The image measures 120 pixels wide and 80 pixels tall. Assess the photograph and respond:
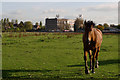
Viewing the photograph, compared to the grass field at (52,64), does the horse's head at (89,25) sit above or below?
above

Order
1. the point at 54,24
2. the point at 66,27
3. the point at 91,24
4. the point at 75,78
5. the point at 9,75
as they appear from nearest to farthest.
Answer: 1. the point at 91,24
2. the point at 75,78
3. the point at 9,75
4. the point at 66,27
5. the point at 54,24

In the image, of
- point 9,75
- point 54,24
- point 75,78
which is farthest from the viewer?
point 54,24

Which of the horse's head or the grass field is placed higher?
the horse's head

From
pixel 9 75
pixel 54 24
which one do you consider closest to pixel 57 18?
pixel 54 24

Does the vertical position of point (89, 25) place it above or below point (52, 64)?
above

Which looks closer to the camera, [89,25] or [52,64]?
[89,25]

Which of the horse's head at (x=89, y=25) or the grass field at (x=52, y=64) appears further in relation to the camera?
the grass field at (x=52, y=64)

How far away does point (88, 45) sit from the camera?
8.74 meters

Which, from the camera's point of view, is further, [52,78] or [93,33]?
[52,78]

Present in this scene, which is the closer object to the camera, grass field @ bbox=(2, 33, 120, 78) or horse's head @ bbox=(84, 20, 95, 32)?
horse's head @ bbox=(84, 20, 95, 32)

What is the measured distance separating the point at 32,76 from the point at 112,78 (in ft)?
14.2

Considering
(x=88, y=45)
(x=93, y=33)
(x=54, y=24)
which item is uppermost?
(x=54, y=24)

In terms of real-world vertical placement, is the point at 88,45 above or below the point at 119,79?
above

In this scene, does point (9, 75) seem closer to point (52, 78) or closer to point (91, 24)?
point (52, 78)
